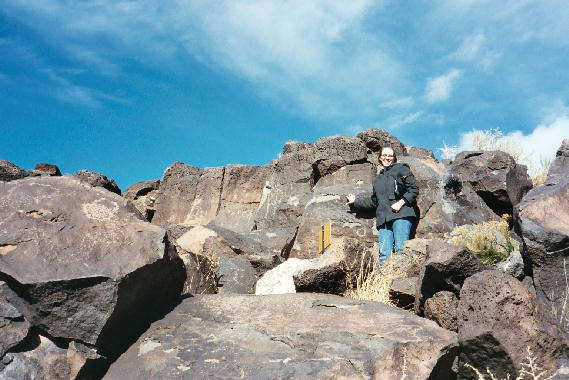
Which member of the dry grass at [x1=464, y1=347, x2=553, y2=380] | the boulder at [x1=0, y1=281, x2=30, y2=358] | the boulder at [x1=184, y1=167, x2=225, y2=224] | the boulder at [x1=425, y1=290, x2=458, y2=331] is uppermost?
the boulder at [x1=184, y1=167, x2=225, y2=224]

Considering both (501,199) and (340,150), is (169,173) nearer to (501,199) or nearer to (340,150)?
(340,150)

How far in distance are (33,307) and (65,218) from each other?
25.2 inches

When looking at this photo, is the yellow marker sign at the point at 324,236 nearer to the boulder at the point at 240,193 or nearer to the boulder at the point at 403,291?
the boulder at the point at 403,291

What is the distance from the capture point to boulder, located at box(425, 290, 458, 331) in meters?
4.20

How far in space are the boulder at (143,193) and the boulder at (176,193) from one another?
0.30 meters

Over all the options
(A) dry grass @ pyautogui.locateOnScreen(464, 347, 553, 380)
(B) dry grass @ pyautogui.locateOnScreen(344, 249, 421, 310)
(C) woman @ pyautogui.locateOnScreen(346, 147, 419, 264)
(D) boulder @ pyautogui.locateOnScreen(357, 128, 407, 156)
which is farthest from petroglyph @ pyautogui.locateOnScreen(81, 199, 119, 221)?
(D) boulder @ pyautogui.locateOnScreen(357, 128, 407, 156)

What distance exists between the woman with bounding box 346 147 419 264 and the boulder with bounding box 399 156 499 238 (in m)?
0.35

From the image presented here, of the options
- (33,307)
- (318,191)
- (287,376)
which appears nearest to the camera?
(287,376)

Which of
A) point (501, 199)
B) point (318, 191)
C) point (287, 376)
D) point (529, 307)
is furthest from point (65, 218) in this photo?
point (501, 199)

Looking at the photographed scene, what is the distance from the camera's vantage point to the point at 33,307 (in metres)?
3.44

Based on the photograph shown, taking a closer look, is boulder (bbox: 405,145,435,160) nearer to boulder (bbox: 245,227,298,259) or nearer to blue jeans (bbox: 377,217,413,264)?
boulder (bbox: 245,227,298,259)

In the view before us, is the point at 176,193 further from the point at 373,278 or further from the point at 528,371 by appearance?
the point at 528,371

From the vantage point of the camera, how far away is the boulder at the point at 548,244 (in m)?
4.21

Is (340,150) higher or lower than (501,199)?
higher
